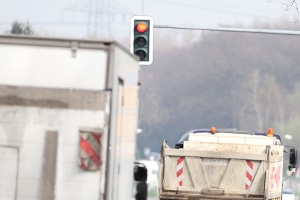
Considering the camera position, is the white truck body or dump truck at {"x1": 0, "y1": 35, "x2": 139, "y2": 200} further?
the white truck body

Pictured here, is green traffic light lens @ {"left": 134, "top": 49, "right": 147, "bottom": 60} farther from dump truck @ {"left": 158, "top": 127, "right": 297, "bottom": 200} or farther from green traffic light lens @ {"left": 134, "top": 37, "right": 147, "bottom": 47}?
dump truck @ {"left": 158, "top": 127, "right": 297, "bottom": 200}

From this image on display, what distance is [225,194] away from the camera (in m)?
25.0

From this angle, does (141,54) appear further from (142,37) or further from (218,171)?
(218,171)

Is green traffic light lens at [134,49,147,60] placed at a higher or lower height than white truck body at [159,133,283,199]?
Result: higher

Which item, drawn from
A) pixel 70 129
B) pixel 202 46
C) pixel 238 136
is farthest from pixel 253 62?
pixel 70 129

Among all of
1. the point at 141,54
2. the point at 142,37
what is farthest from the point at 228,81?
the point at 141,54

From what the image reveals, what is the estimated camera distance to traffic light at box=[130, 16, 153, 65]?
30250 millimetres

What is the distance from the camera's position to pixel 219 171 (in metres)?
25.0

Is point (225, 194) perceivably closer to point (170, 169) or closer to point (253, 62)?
point (170, 169)

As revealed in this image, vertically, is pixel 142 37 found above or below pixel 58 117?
above

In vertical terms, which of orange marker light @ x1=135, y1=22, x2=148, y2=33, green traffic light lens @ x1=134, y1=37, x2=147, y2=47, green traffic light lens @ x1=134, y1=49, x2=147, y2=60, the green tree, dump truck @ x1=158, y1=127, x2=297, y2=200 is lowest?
dump truck @ x1=158, y1=127, x2=297, y2=200

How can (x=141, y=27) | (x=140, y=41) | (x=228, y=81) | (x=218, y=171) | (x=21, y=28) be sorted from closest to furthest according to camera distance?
(x=218, y=171) → (x=140, y=41) → (x=141, y=27) → (x=21, y=28) → (x=228, y=81)

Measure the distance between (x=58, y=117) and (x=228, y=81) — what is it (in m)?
129

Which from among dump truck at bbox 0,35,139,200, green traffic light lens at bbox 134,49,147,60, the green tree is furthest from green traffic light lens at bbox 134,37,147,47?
the green tree
